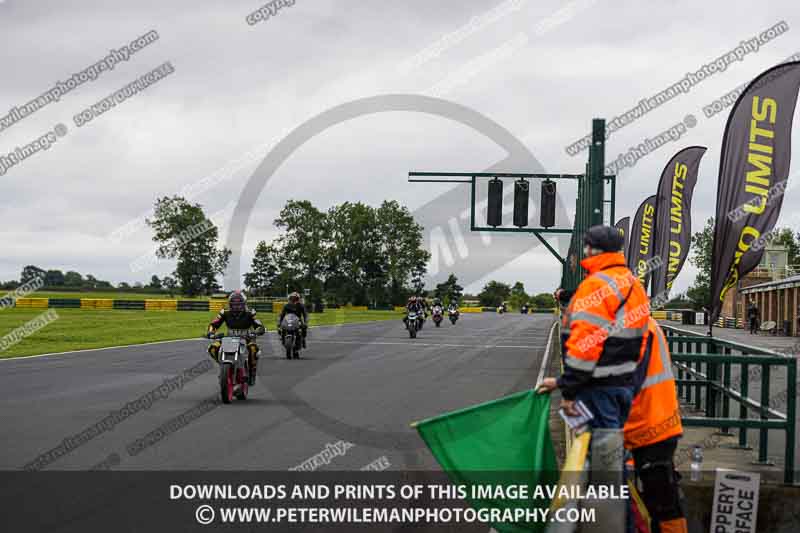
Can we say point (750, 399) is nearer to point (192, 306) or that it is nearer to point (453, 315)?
point (453, 315)

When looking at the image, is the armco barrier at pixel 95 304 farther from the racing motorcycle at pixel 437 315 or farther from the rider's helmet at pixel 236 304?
the rider's helmet at pixel 236 304

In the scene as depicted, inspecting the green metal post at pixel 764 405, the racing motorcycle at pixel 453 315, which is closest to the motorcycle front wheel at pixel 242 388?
the green metal post at pixel 764 405

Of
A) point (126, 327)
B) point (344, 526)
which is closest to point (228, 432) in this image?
point (344, 526)

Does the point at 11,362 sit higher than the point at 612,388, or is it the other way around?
the point at 612,388

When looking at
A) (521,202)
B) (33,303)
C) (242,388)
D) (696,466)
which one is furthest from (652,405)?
(33,303)

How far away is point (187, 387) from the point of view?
14.6 meters

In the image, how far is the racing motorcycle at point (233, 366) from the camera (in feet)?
41.0

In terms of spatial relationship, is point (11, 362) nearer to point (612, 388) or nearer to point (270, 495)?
point (270, 495)

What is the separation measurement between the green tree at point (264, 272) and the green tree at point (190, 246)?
410 cm

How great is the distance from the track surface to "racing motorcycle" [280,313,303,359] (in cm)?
53

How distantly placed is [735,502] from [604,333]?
1972 mm

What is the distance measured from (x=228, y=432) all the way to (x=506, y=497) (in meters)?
5.39

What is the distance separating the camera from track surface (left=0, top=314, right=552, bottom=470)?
8273 millimetres

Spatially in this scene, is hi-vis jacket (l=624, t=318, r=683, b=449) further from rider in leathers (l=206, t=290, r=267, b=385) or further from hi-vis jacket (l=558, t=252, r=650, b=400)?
rider in leathers (l=206, t=290, r=267, b=385)
